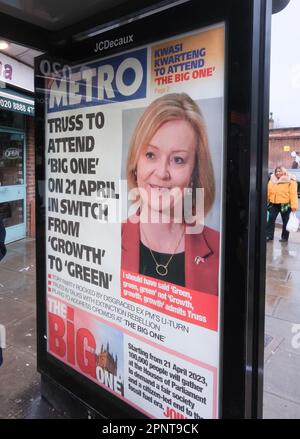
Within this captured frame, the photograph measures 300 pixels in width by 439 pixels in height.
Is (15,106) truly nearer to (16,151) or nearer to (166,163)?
(16,151)

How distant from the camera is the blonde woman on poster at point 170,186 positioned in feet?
5.32

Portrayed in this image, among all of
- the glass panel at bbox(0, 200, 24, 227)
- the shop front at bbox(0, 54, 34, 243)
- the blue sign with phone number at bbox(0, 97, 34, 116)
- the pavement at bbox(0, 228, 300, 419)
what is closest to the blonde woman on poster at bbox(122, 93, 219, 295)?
the pavement at bbox(0, 228, 300, 419)

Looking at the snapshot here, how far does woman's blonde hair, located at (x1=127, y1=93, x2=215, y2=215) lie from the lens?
1600 millimetres

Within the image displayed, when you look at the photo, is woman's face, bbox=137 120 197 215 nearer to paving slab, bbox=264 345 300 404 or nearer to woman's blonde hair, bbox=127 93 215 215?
woman's blonde hair, bbox=127 93 215 215

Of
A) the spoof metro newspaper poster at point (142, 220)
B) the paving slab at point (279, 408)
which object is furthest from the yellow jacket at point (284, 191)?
the spoof metro newspaper poster at point (142, 220)

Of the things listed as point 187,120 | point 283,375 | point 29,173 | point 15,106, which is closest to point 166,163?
point 187,120

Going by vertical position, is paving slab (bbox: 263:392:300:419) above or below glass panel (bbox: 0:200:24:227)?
below

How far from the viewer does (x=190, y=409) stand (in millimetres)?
1781

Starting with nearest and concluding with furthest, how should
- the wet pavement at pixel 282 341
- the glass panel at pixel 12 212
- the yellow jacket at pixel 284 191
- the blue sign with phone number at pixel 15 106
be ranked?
the wet pavement at pixel 282 341, the blue sign with phone number at pixel 15 106, the glass panel at pixel 12 212, the yellow jacket at pixel 284 191

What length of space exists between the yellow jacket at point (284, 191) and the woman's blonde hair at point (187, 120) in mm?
7332

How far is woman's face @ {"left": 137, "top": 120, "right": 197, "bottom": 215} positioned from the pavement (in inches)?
67.1

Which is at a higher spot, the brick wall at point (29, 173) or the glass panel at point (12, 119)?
the glass panel at point (12, 119)

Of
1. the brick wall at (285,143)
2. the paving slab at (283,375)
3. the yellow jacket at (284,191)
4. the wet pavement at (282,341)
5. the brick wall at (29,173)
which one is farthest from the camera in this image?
the brick wall at (285,143)

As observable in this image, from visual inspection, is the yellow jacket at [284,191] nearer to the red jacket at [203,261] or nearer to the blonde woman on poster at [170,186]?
the blonde woman on poster at [170,186]
